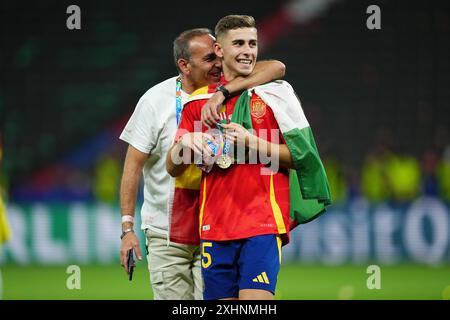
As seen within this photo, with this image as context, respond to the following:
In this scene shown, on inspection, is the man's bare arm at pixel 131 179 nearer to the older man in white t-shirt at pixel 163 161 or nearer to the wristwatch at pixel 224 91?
the older man in white t-shirt at pixel 163 161

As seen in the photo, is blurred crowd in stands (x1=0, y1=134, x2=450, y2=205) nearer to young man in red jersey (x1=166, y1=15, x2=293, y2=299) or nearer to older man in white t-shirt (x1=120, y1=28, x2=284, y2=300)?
older man in white t-shirt (x1=120, y1=28, x2=284, y2=300)

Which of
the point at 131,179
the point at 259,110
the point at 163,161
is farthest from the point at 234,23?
the point at 131,179

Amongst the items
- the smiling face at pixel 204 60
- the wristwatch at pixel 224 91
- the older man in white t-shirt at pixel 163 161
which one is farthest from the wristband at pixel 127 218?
the wristwatch at pixel 224 91

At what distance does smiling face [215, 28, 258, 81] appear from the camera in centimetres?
459

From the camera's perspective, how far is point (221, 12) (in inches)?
496

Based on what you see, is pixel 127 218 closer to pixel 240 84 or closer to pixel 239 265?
pixel 239 265

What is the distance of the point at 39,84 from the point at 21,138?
2.65 ft

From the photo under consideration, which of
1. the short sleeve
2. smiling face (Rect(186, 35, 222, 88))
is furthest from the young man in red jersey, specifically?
the short sleeve

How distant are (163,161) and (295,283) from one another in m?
4.91

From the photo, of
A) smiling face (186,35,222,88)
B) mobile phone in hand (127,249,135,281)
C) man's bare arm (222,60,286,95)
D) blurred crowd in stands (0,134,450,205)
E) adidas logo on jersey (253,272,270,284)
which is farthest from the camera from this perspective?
blurred crowd in stands (0,134,450,205)

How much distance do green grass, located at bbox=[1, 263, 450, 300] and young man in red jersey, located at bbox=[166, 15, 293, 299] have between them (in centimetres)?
413

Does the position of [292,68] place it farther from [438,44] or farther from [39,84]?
[39,84]

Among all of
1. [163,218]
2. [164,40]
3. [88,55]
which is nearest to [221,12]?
[164,40]

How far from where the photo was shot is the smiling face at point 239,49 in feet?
15.1
